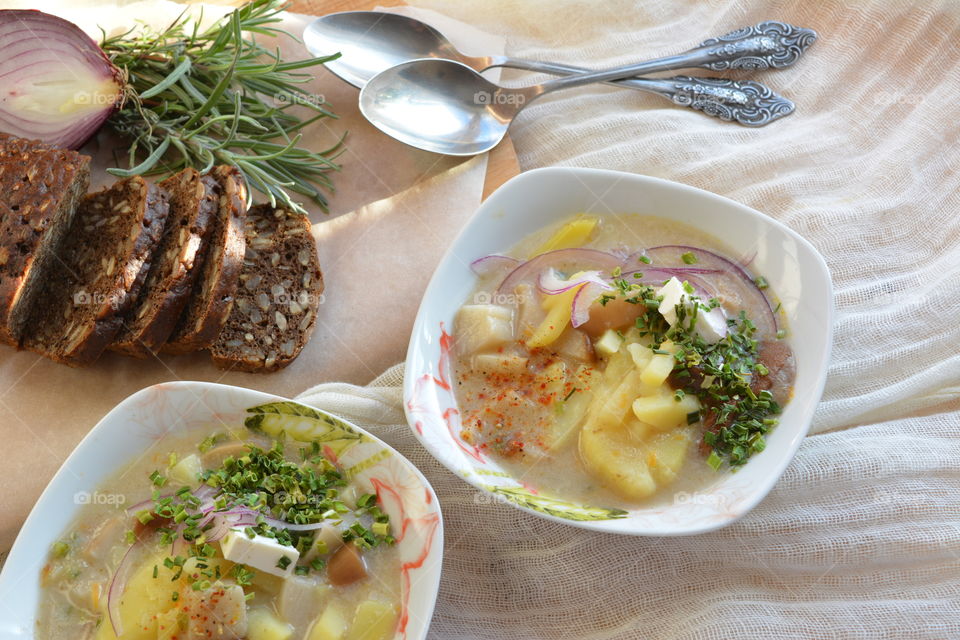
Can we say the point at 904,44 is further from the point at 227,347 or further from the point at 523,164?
the point at 227,347

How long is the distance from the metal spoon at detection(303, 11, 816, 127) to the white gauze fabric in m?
0.07

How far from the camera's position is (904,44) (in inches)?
147

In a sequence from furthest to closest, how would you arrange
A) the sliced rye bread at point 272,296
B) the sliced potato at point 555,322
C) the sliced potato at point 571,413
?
1. the sliced rye bread at point 272,296
2. the sliced potato at point 555,322
3. the sliced potato at point 571,413

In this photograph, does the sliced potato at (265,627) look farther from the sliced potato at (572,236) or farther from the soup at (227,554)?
the sliced potato at (572,236)

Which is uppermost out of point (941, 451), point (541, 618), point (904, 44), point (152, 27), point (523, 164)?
point (152, 27)

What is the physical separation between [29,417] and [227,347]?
0.73 metres

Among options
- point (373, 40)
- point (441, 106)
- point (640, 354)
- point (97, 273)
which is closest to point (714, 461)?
point (640, 354)

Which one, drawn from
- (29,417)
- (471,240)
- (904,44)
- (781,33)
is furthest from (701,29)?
(29,417)

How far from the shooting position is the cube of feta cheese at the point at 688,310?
2.65 metres

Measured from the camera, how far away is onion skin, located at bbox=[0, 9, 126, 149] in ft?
10.9

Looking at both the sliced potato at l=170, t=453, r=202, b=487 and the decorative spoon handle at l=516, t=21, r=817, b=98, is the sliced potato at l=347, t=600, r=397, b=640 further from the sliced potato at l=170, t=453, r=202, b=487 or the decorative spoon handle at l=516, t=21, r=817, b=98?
the decorative spoon handle at l=516, t=21, r=817, b=98

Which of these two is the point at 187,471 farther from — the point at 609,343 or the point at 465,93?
the point at 465,93

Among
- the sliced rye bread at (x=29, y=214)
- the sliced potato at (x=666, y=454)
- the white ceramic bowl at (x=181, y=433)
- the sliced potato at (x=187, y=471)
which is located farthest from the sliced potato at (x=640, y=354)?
the sliced rye bread at (x=29, y=214)

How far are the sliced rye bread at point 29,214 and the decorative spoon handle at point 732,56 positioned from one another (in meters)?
1.91
